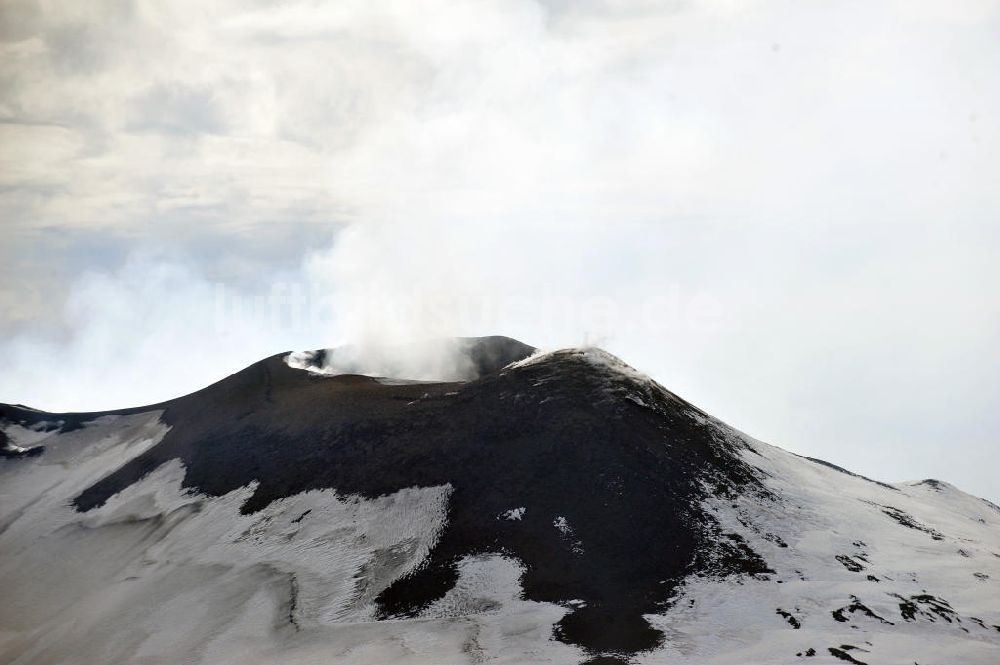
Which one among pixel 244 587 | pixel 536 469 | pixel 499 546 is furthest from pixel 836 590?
pixel 244 587

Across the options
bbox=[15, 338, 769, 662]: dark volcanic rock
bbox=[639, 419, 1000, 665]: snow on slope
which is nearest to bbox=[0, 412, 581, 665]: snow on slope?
bbox=[15, 338, 769, 662]: dark volcanic rock

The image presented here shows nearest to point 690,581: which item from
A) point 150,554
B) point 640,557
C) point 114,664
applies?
point 640,557

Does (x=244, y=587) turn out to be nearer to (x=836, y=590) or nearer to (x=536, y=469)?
(x=536, y=469)

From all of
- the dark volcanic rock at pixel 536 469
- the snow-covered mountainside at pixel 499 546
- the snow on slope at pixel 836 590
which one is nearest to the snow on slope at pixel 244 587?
the snow-covered mountainside at pixel 499 546

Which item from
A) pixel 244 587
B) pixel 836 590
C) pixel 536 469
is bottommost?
pixel 244 587

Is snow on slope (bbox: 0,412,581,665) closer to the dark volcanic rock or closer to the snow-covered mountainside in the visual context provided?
the snow-covered mountainside

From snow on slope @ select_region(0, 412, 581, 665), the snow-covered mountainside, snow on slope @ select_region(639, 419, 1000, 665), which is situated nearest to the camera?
snow on slope @ select_region(639, 419, 1000, 665)
